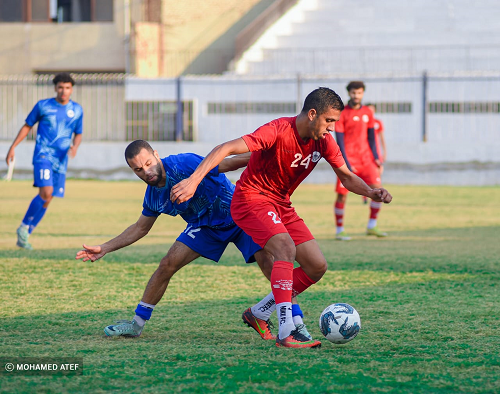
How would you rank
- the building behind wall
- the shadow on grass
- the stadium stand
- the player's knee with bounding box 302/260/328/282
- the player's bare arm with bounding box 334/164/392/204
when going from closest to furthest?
the shadow on grass, the player's knee with bounding box 302/260/328/282, the player's bare arm with bounding box 334/164/392/204, the stadium stand, the building behind wall

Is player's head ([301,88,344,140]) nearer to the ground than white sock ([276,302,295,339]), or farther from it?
farther from it

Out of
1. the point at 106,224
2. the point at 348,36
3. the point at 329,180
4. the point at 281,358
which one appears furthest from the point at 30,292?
the point at 348,36

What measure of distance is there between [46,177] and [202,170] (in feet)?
19.3

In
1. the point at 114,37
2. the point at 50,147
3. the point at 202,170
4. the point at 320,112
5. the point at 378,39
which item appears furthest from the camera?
the point at 114,37

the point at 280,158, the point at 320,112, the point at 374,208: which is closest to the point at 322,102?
the point at 320,112

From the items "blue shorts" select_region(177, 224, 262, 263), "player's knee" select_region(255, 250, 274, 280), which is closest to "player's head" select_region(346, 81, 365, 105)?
"blue shorts" select_region(177, 224, 262, 263)

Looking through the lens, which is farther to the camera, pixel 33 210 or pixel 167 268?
pixel 33 210

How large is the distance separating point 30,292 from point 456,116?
58.2 feet

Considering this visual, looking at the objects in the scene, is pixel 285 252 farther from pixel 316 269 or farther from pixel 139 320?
pixel 139 320

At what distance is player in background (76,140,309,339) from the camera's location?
549 centimetres

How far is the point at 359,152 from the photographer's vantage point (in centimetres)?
1168

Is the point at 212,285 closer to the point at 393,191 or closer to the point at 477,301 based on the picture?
the point at 477,301

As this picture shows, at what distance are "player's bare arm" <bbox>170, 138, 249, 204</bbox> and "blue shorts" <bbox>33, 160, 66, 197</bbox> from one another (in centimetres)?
583

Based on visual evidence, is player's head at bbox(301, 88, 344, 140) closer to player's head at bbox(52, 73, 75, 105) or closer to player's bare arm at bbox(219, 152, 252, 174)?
player's bare arm at bbox(219, 152, 252, 174)
